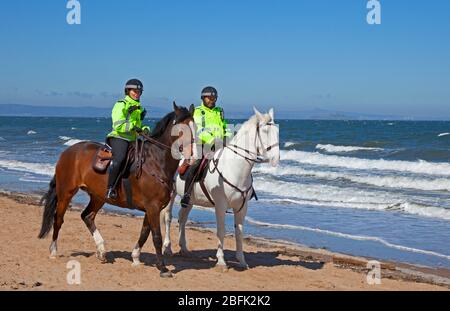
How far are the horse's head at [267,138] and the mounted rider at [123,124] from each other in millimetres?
1656

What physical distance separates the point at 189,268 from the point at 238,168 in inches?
70.2

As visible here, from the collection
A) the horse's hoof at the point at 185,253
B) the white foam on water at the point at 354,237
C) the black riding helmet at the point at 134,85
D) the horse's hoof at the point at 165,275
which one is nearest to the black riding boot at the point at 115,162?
the black riding helmet at the point at 134,85

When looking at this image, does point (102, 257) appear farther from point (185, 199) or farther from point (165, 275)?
point (185, 199)

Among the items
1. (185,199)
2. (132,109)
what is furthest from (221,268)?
(132,109)

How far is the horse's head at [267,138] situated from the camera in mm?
7816

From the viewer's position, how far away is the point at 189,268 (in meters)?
8.84

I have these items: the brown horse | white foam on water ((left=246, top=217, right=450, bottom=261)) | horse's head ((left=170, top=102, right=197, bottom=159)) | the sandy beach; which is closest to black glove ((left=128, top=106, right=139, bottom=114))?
the brown horse

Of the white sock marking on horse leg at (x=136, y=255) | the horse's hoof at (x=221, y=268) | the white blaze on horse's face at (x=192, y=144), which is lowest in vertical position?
the horse's hoof at (x=221, y=268)

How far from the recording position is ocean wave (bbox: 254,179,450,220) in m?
16.2

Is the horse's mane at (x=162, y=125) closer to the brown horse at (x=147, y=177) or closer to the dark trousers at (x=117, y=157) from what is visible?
the brown horse at (x=147, y=177)

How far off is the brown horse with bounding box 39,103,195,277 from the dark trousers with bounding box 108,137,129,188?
0.64 feet

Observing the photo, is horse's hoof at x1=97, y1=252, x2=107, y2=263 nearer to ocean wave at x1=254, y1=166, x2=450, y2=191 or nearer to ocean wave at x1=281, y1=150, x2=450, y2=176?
ocean wave at x1=254, y1=166, x2=450, y2=191
